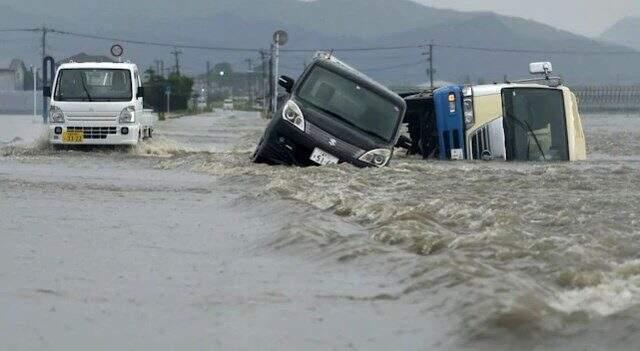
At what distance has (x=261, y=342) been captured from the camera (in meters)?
6.14

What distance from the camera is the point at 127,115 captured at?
77.3 ft

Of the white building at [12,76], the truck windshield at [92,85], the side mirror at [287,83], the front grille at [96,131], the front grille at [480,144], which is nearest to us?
the side mirror at [287,83]

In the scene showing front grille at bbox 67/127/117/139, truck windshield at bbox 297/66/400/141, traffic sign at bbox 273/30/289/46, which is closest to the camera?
truck windshield at bbox 297/66/400/141

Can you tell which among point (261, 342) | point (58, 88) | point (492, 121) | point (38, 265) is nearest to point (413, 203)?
point (38, 265)

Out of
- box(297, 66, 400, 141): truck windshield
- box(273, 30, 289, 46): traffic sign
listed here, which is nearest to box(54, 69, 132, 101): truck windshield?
box(297, 66, 400, 141): truck windshield

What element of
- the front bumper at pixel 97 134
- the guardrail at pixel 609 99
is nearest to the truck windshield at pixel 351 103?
the front bumper at pixel 97 134

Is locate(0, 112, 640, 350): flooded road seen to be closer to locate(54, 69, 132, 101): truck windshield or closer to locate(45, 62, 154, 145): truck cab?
locate(45, 62, 154, 145): truck cab

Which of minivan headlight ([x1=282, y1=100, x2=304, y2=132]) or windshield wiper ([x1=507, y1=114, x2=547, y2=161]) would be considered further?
windshield wiper ([x1=507, y1=114, x2=547, y2=161])

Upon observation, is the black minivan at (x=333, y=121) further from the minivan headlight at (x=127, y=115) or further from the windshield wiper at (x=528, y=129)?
the minivan headlight at (x=127, y=115)

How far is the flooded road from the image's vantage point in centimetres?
616

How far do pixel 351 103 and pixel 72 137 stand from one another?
7.17 meters

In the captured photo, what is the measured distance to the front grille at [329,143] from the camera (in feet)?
58.5

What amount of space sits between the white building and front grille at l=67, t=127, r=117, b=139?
110477 millimetres

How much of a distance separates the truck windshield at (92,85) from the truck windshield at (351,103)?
624cm
